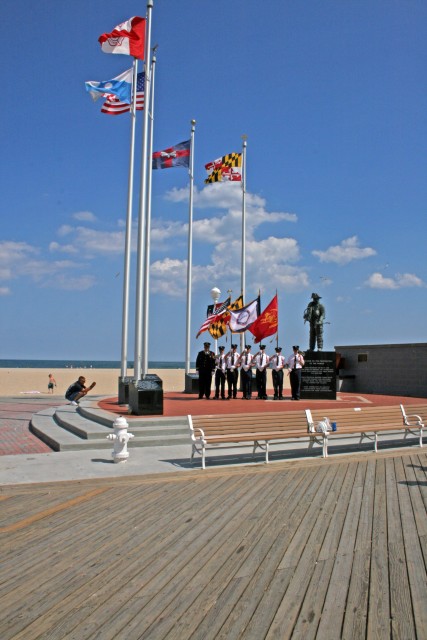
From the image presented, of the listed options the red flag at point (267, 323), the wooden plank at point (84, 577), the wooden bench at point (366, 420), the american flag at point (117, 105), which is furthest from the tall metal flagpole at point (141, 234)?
the wooden plank at point (84, 577)

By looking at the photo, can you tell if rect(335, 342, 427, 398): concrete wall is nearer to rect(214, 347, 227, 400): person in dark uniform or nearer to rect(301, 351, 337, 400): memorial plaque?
rect(301, 351, 337, 400): memorial plaque

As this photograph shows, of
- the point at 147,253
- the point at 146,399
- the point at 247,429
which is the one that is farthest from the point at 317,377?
the point at 247,429

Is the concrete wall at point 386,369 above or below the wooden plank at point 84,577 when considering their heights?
above

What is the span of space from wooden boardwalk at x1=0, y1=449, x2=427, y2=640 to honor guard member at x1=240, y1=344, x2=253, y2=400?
1109 cm

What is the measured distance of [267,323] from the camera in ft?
64.1

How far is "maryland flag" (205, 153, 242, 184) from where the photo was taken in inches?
907

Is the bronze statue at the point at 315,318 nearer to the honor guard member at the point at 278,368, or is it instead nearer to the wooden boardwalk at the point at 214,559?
the honor guard member at the point at 278,368

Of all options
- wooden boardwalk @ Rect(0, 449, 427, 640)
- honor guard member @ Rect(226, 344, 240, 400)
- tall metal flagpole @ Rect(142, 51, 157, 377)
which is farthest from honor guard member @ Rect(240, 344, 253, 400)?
wooden boardwalk @ Rect(0, 449, 427, 640)

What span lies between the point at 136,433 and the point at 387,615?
8.24 m

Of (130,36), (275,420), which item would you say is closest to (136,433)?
(275,420)

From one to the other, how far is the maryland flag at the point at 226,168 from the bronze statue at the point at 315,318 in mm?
9152

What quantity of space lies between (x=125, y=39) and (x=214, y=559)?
545 inches

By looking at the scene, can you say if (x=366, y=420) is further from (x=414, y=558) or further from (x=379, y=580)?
(x=379, y=580)

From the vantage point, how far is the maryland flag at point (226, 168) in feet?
75.6
